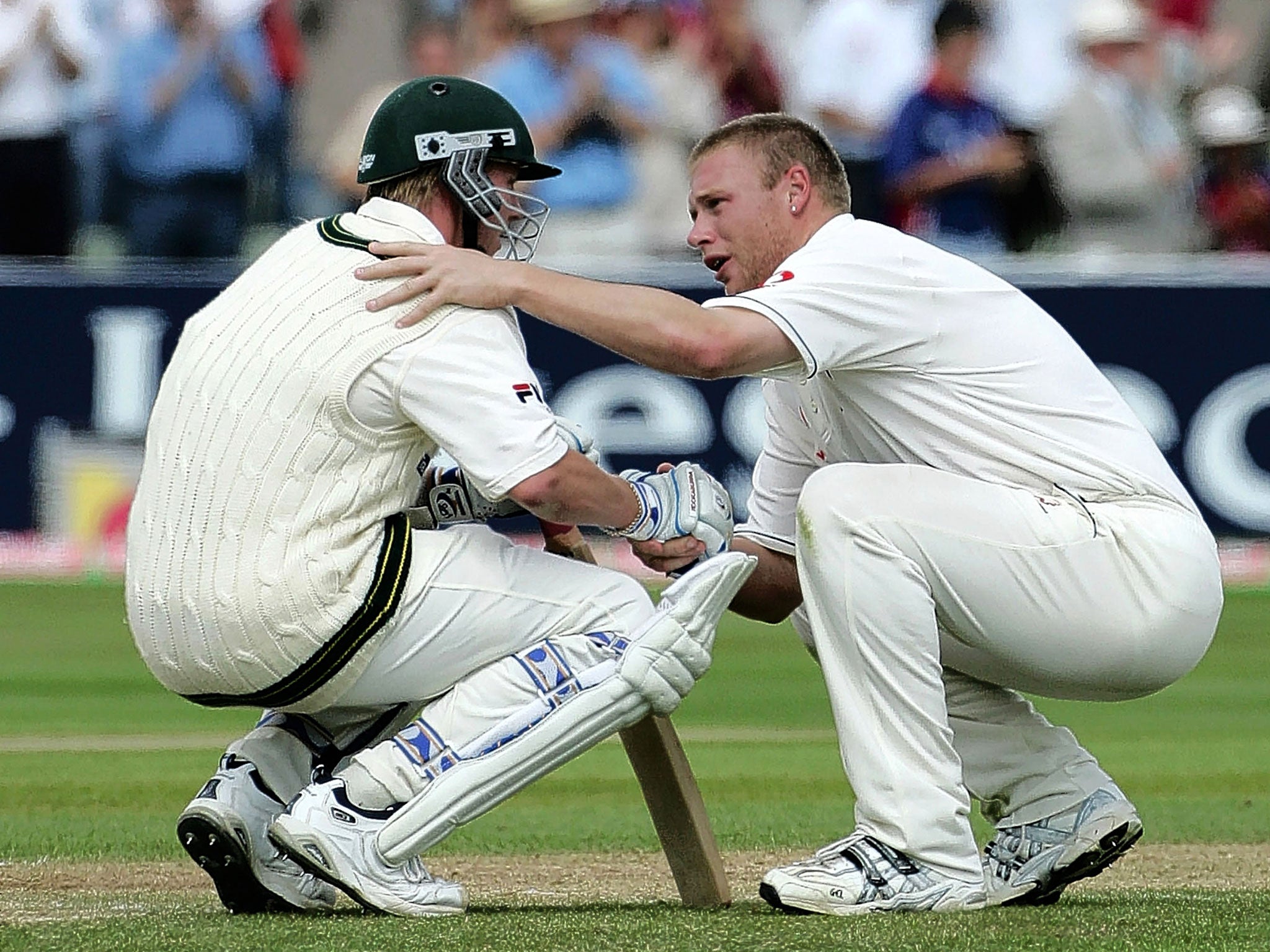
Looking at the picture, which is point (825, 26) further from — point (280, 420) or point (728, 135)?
point (280, 420)

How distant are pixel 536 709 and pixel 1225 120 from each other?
9985 mm

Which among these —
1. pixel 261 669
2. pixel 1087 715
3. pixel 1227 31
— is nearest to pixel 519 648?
pixel 261 669

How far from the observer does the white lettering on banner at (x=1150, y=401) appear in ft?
38.4

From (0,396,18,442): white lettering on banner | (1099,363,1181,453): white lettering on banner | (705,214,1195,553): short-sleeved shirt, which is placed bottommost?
(0,396,18,442): white lettering on banner

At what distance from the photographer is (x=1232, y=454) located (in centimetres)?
1168

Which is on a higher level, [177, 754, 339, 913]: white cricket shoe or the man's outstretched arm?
the man's outstretched arm

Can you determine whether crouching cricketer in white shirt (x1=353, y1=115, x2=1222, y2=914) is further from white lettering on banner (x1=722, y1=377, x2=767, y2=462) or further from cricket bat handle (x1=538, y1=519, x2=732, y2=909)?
white lettering on banner (x1=722, y1=377, x2=767, y2=462)

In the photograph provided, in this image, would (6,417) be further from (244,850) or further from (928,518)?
(928,518)

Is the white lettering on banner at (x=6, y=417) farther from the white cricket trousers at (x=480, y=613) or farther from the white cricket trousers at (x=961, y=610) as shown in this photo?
the white cricket trousers at (x=961, y=610)

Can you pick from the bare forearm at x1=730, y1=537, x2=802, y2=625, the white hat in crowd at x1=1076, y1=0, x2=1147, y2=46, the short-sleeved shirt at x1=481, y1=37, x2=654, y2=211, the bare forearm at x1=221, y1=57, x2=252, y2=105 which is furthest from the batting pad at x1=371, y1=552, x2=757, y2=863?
the white hat in crowd at x1=1076, y1=0, x2=1147, y2=46

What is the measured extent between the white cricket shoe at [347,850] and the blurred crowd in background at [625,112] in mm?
8066

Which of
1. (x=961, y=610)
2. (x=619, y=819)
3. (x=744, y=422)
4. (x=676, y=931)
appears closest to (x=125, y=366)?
(x=744, y=422)

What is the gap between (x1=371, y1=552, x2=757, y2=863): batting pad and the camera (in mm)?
4355

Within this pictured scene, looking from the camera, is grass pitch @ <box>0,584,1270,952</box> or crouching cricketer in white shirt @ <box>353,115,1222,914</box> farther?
crouching cricketer in white shirt @ <box>353,115,1222,914</box>
